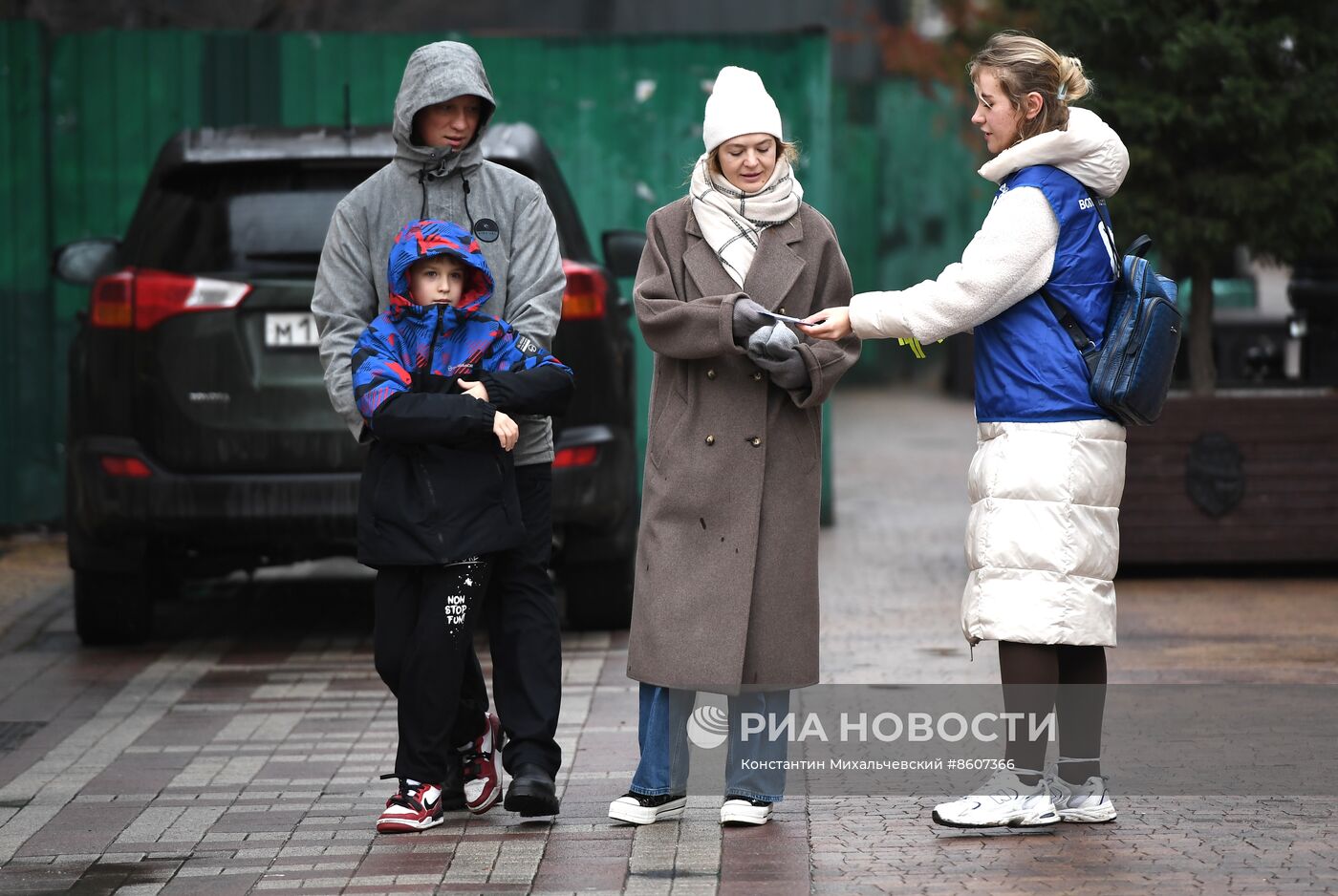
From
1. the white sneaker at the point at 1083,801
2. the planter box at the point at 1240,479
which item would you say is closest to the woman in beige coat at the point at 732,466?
the white sneaker at the point at 1083,801

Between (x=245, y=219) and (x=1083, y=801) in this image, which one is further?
(x=245, y=219)

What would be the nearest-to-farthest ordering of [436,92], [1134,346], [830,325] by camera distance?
[1134,346] → [830,325] → [436,92]

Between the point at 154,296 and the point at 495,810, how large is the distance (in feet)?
8.95

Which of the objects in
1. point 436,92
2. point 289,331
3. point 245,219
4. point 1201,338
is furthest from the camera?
point 1201,338

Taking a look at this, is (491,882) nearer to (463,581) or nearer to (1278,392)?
(463,581)

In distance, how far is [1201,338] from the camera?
360 inches

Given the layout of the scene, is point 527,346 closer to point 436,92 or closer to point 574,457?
point 436,92

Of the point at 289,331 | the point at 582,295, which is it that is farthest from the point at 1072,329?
the point at 289,331

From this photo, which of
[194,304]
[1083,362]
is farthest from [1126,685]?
[194,304]

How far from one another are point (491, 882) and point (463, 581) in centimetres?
76

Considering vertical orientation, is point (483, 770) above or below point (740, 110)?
below

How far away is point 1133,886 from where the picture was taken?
4324mm

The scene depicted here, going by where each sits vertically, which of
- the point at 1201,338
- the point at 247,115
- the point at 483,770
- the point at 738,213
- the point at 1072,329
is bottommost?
the point at 483,770

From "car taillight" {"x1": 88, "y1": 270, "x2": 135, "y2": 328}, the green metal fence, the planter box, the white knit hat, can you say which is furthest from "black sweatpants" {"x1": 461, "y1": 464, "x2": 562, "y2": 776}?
the green metal fence
